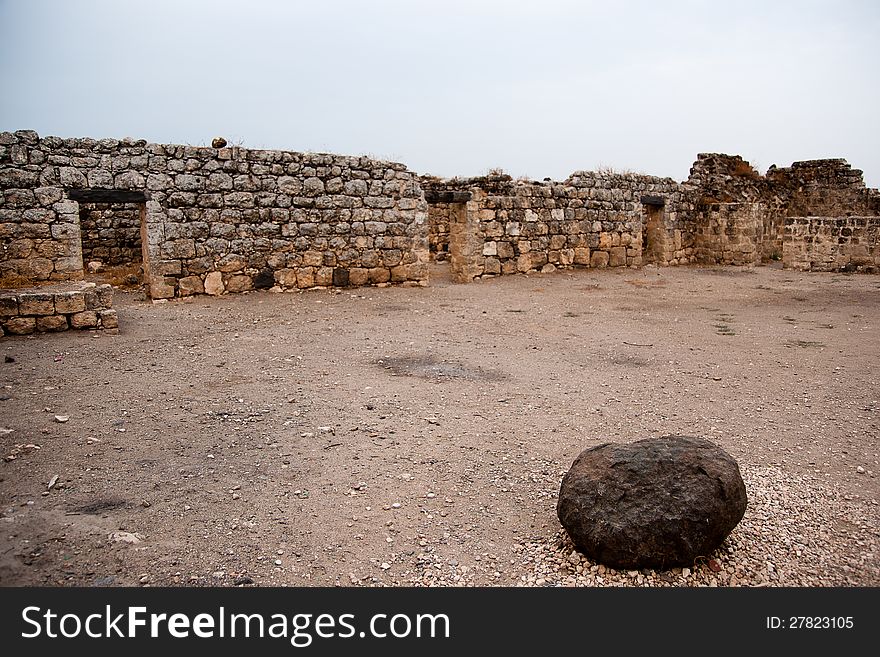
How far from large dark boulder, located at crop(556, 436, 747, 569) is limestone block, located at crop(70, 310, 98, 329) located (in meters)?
6.44

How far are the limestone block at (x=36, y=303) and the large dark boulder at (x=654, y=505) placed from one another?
659 centimetres

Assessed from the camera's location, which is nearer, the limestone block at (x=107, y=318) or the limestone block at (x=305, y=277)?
the limestone block at (x=107, y=318)

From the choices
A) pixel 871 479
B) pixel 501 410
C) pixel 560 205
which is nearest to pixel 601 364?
pixel 501 410

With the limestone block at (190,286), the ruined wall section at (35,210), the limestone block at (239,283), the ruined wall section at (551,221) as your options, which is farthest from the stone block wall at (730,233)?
the ruined wall section at (35,210)

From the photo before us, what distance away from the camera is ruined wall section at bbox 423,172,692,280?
42.9ft

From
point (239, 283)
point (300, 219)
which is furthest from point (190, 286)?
point (300, 219)

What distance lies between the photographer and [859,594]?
2576mm

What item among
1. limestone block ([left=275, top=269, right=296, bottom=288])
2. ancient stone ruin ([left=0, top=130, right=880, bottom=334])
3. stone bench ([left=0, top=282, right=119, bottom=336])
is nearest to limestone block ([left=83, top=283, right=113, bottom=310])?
stone bench ([left=0, top=282, right=119, bottom=336])

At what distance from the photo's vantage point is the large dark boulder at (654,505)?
111 inches

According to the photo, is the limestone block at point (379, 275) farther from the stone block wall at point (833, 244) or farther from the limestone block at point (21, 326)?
the stone block wall at point (833, 244)

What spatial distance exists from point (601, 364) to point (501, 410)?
6.13 feet

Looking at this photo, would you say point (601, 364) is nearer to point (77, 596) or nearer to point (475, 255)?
point (77, 596)

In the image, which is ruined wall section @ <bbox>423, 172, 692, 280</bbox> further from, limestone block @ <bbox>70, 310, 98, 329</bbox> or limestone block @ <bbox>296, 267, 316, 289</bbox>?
limestone block @ <bbox>70, 310, 98, 329</bbox>

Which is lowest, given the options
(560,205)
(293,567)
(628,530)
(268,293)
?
(293,567)
